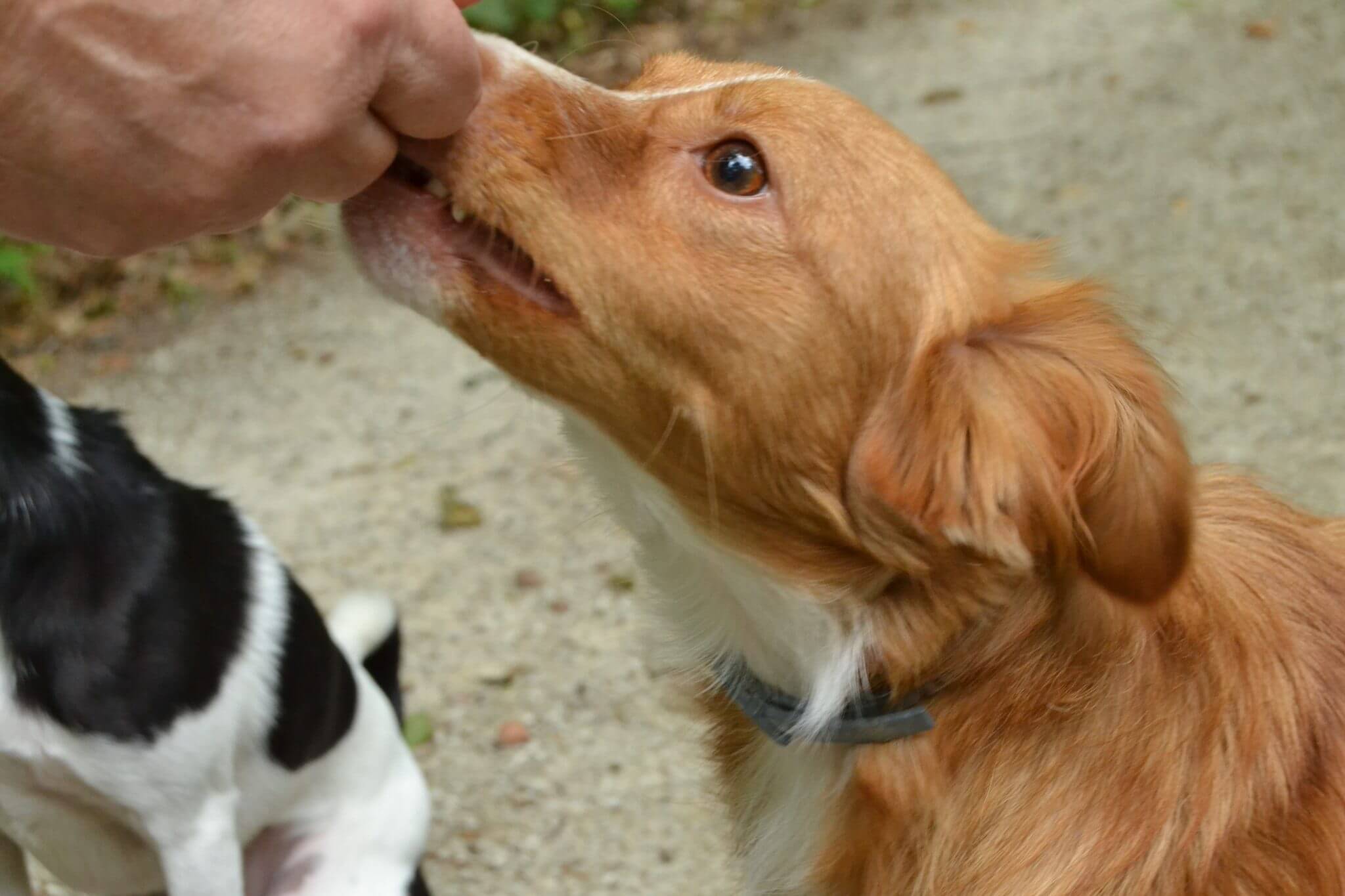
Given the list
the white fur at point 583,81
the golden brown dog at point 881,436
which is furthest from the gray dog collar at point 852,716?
the white fur at point 583,81

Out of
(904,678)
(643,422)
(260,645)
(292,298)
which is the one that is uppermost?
(643,422)

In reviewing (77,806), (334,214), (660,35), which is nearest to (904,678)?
(334,214)

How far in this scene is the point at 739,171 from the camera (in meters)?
2.11

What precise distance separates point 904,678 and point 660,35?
5.97 meters

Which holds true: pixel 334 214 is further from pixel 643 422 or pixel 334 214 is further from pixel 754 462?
pixel 754 462

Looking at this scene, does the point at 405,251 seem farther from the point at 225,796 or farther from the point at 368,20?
the point at 225,796

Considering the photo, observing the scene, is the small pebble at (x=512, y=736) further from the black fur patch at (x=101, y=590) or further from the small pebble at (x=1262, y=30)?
the small pebble at (x=1262, y=30)

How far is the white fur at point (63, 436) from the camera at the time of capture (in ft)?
8.15

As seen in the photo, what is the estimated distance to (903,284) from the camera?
2.09 m

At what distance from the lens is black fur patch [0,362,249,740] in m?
2.34

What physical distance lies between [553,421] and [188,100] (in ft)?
11.2

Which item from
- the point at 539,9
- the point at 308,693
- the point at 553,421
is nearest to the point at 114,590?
the point at 308,693

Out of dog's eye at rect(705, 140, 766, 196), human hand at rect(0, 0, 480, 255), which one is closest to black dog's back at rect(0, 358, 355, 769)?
human hand at rect(0, 0, 480, 255)

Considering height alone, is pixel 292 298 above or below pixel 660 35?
below
